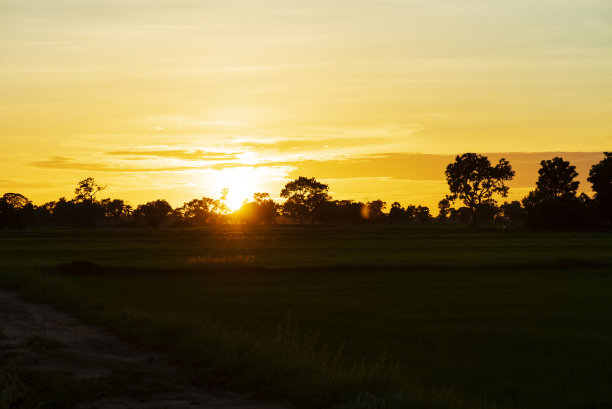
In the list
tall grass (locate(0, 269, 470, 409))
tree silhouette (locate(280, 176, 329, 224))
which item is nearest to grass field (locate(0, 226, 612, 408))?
tall grass (locate(0, 269, 470, 409))

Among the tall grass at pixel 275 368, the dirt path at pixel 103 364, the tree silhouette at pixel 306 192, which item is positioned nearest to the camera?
the tall grass at pixel 275 368

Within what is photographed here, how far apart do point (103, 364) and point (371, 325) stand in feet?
29.5

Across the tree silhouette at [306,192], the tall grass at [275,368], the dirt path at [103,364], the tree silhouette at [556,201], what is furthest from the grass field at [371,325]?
the tree silhouette at [306,192]

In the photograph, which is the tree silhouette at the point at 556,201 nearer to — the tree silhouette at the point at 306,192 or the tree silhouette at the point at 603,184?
the tree silhouette at the point at 603,184

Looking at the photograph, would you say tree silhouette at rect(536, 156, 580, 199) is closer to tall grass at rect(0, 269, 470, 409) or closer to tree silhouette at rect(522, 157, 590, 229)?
tree silhouette at rect(522, 157, 590, 229)

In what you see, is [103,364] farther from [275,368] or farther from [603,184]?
[603,184]

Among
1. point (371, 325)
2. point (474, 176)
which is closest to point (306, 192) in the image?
point (474, 176)

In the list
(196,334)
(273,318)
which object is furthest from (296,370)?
(273,318)

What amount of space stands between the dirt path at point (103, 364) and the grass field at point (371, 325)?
59 centimetres

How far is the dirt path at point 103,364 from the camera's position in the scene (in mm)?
10039

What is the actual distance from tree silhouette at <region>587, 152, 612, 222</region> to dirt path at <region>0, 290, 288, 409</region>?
111522 mm

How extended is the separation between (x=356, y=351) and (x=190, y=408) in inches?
251

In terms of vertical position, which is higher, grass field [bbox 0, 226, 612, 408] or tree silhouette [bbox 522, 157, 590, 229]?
tree silhouette [bbox 522, 157, 590, 229]

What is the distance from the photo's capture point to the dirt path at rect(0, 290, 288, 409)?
10.0 m
